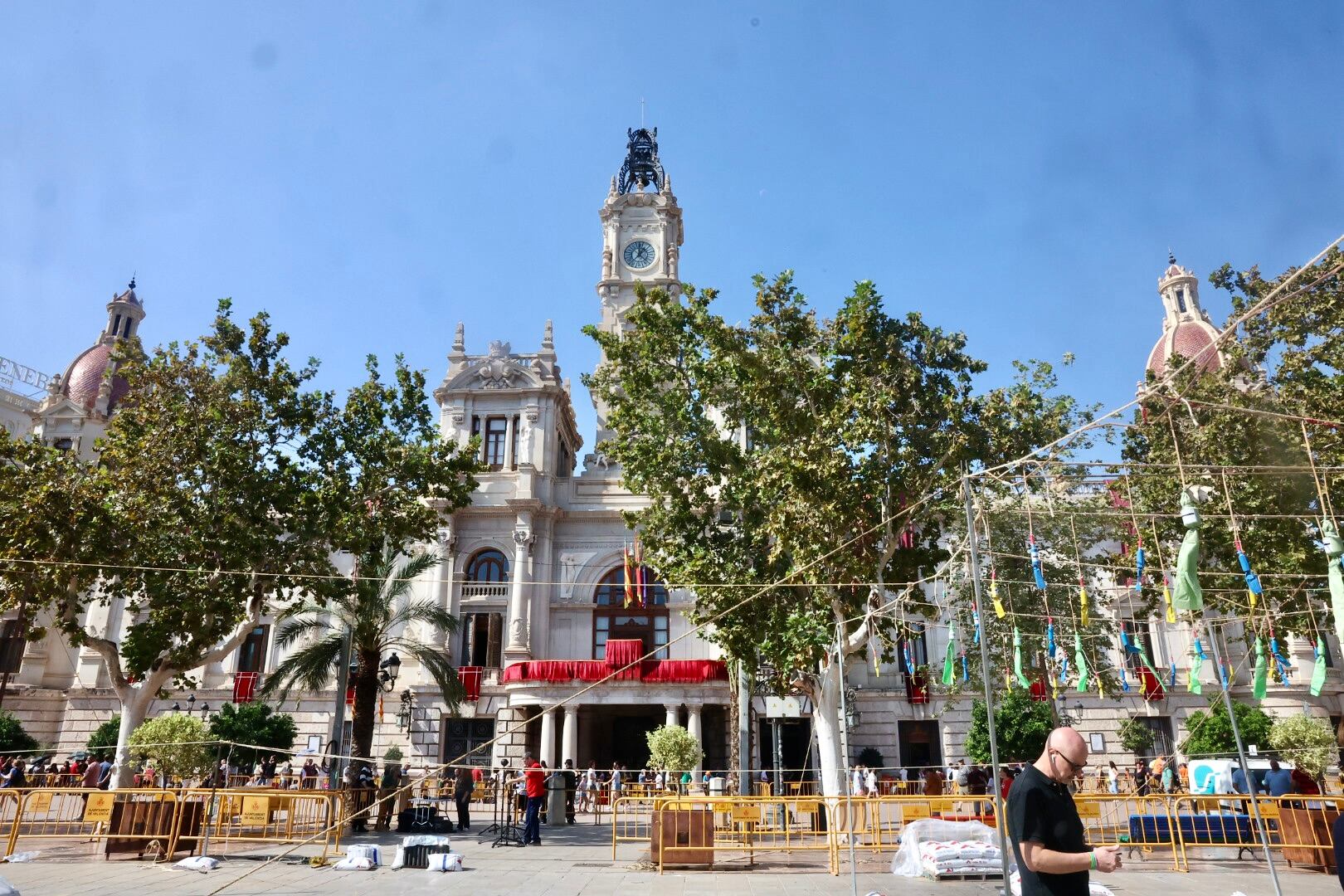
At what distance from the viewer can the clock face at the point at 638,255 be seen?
43.2m

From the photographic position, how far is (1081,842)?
4836mm

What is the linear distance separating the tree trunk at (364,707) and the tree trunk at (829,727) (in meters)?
10.5

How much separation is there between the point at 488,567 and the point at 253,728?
987 centimetres

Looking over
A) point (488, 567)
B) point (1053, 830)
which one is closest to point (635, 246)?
point (488, 567)

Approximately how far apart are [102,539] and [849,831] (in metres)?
16.3

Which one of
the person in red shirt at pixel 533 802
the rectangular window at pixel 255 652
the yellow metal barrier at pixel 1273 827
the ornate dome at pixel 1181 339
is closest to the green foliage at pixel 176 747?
the person in red shirt at pixel 533 802

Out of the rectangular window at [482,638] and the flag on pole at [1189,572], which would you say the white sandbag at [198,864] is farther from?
the rectangular window at [482,638]

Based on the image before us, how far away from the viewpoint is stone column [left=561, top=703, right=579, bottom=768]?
1135 inches

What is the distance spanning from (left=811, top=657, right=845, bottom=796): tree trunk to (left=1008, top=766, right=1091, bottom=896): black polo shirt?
1278 cm

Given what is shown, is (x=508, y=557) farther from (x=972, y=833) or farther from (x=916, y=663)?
(x=972, y=833)

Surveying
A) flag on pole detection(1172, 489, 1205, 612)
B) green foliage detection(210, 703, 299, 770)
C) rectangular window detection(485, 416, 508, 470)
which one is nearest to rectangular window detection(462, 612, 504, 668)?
rectangular window detection(485, 416, 508, 470)

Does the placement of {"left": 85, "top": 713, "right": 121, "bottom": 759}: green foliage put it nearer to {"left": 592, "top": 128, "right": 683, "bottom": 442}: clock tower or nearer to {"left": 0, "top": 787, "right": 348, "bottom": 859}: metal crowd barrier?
{"left": 0, "top": 787, "right": 348, "bottom": 859}: metal crowd barrier

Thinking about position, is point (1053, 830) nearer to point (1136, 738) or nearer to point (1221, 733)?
point (1221, 733)

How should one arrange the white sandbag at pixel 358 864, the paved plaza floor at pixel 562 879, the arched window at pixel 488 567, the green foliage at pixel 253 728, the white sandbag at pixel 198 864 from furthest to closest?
1. the arched window at pixel 488 567
2. the green foliage at pixel 253 728
3. the white sandbag at pixel 358 864
4. the white sandbag at pixel 198 864
5. the paved plaza floor at pixel 562 879
